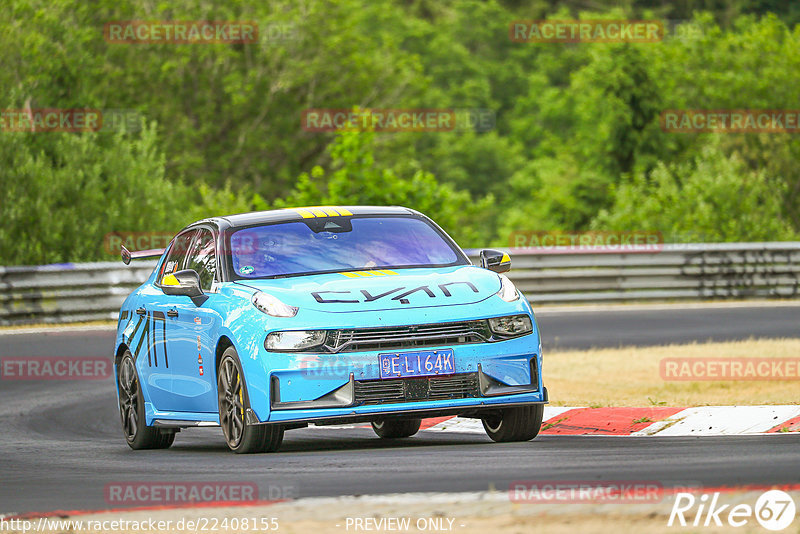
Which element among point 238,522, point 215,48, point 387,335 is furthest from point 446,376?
Result: point 215,48

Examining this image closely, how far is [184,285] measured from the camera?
10070mm

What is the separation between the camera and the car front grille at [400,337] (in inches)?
355

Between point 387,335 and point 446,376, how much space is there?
17.2 inches

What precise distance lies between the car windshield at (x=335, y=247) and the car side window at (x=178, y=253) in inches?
38.0

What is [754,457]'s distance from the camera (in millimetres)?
8117

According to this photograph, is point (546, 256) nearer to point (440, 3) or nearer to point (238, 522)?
point (238, 522)

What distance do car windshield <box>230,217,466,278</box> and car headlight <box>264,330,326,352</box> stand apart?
0.92 m
